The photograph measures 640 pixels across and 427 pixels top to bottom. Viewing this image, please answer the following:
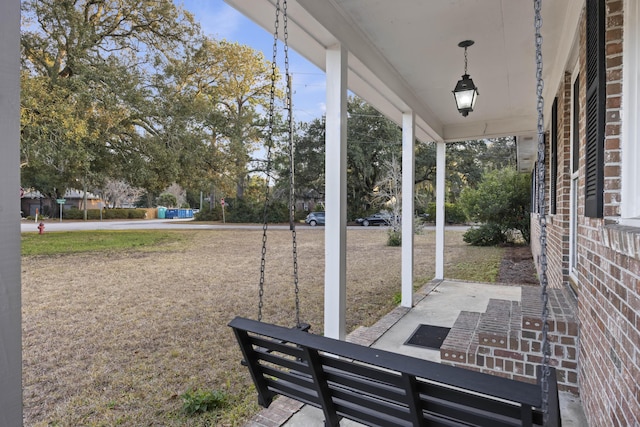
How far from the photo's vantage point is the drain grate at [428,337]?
3566 mm

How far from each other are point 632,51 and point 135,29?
12821mm

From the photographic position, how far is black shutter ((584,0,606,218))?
5.40 feet

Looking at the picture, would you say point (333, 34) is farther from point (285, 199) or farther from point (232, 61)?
point (285, 199)

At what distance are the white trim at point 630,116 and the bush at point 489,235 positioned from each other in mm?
12449

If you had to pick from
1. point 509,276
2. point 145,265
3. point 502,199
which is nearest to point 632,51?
point 509,276

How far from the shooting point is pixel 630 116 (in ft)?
4.81

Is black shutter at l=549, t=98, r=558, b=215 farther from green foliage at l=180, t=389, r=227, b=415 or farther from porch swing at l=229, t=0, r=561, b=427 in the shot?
green foliage at l=180, t=389, r=227, b=415

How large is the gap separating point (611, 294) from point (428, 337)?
2.44 m

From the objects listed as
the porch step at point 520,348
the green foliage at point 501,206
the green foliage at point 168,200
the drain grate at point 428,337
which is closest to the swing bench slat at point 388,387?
the porch step at point 520,348

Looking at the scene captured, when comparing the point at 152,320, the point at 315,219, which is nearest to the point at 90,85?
the point at 152,320

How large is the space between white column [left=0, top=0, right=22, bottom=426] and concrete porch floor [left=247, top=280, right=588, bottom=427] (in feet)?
4.94

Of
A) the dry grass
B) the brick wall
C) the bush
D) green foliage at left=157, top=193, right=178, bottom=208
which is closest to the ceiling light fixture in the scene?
the brick wall

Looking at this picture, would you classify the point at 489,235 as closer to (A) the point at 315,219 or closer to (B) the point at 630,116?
(A) the point at 315,219

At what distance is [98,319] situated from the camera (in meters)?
5.23
